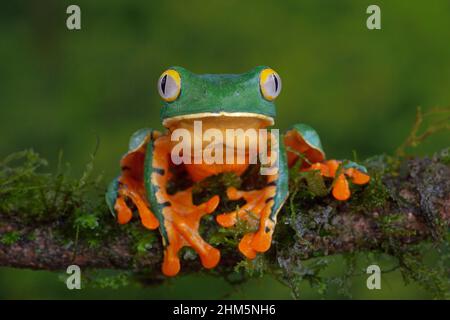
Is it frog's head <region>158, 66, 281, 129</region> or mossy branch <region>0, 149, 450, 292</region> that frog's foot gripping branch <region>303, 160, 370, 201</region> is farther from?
frog's head <region>158, 66, 281, 129</region>

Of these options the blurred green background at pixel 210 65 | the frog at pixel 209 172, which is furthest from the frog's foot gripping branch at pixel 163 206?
the blurred green background at pixel 210 65

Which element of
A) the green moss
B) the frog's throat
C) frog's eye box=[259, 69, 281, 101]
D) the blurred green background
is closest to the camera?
the frog's throat

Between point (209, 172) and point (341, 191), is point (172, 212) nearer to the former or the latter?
point (209, 172)

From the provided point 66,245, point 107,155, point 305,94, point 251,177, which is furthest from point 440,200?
point 107,155

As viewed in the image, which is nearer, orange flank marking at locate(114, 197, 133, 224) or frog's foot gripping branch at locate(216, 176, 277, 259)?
frog's foot gripping branch at locate(216, 176, 277, 259)

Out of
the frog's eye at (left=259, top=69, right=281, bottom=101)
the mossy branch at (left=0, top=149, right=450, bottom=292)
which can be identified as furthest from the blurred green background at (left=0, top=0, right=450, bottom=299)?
the frog's eye at (left=259, top=69, right=281, bottom=101)

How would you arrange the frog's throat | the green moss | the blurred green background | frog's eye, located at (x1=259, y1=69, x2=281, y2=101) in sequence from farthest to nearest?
the blurred green background < the green moss < frog's eye, located at (x1=259, y1=69, x2=281, y2=101) < the frog's throat

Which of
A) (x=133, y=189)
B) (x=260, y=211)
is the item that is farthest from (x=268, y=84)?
(x=133, y=189)

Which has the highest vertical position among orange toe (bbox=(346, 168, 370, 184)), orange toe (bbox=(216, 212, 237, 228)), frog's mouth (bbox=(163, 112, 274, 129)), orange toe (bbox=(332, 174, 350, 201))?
frog's mouth (bbox=(163, 112, 274, 129))

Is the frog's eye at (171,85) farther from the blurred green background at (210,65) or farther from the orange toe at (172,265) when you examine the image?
the blurred green background at (210,65)
